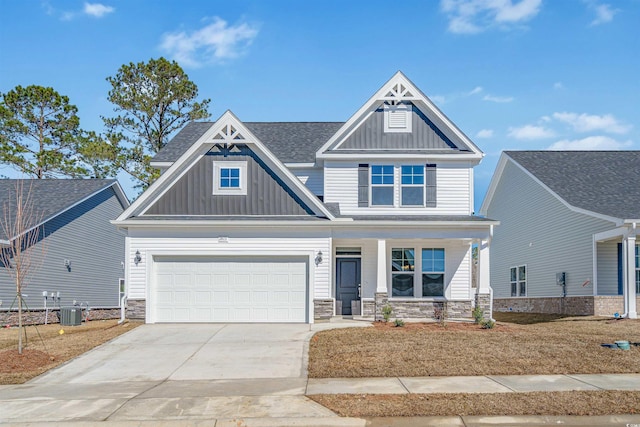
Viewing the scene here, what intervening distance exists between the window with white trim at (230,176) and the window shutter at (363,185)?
4167 mm

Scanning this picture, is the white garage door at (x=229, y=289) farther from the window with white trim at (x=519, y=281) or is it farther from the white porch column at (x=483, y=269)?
the window with white trim at (x=519, y=281)

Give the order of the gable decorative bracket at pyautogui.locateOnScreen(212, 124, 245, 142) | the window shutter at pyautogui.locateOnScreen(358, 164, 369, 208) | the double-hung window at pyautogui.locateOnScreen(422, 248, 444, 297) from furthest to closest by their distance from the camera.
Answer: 1. the window shutter at pyautogui.locateOnScreen(358, 164, 369, 208)
2. the double-hung window at pyautogui.locateOnScreen(422, 248, 444, 297)
3. the gable decorative bracket at pyautogui.locateOnScreen(212, 124, 245, 142)

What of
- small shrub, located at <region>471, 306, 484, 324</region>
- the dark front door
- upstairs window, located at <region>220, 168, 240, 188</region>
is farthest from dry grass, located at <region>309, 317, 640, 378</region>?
upstairs window, located at <region>220, 168, 240, 188</region>

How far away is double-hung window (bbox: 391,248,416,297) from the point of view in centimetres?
2272

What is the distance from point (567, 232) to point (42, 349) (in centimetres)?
1838

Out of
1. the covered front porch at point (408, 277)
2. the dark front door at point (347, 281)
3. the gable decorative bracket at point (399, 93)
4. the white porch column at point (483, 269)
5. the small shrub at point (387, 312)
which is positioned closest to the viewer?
the small shrub at point (387, 312)

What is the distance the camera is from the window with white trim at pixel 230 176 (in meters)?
21.2

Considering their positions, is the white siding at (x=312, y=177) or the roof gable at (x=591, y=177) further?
the white siding at (x=312, y=177)

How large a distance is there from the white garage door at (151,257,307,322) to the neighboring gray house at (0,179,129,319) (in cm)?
704

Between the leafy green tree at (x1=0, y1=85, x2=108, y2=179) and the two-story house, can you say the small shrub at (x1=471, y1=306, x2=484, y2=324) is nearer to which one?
the two-story house

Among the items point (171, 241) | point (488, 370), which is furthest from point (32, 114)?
point (488, 370)

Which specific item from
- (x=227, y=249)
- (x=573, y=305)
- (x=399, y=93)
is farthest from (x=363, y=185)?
(x=573, y=305)

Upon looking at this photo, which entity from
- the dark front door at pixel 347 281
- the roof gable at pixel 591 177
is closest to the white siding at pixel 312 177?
the dark front door at pixel 347 281

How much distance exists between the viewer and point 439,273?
2262 cm
